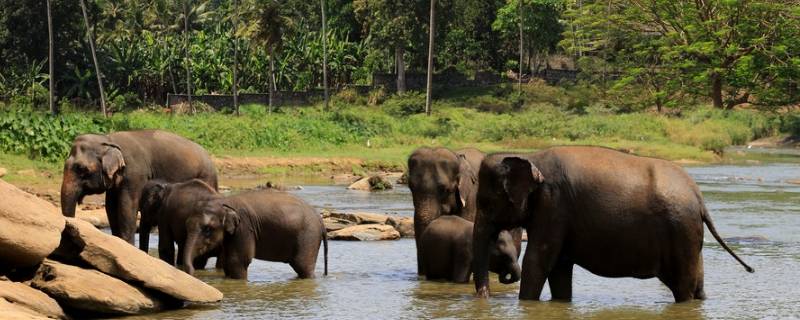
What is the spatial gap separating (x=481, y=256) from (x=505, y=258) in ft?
5.61

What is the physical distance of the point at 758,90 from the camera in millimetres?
70875

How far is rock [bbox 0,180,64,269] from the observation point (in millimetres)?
11578

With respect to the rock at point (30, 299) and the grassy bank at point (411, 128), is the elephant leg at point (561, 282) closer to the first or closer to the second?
the rock at point (30, 299)

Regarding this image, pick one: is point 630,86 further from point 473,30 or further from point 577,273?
point 577,273

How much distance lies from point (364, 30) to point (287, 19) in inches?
558

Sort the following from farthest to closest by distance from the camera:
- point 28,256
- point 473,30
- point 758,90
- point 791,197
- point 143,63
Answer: point 473,30 < point 143,63 < point 758,90 < point 791,197 < point 28,256

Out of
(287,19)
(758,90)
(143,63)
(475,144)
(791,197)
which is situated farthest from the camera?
(143,63)

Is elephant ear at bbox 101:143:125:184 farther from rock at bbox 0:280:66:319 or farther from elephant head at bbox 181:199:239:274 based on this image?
rock at bbox 0:280:66:319

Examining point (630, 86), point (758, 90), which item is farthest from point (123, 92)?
point (758, 90)

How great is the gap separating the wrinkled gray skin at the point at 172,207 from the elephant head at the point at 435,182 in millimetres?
2627

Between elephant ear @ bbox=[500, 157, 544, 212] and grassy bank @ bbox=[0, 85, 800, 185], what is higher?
elephant ear @ bbox=[500, 157, 544, 212]

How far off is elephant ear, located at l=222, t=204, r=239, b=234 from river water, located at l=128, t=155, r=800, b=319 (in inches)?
26.1

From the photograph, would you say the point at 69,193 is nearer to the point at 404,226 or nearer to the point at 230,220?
the point at 230,220

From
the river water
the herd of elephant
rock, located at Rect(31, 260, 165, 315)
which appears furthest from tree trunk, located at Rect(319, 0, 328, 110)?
rock, located at Rect(31, 260, 165, 315)
